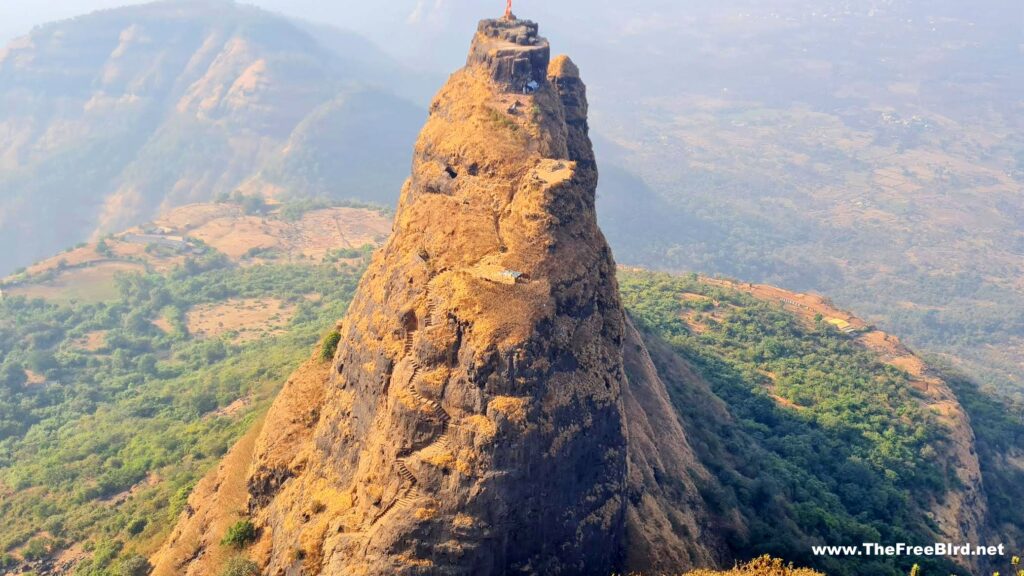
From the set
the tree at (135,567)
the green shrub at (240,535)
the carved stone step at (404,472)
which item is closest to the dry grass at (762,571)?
the carved stone step at (404,472)

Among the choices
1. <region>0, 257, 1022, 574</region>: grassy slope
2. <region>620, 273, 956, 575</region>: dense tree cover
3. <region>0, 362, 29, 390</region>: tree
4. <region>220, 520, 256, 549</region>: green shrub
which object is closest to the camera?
<region>220, 520, 256, 549</region>: green shrub

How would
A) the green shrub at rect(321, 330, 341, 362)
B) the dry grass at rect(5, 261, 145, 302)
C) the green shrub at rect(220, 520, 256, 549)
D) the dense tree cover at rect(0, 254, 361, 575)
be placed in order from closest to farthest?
the green shrub at rect(220, 520, 256, 549)
the green shrub at rect(321, 330, 341, 362)
the dense tree cover at rect(0, 254, 361, 575)
the dry grass at rect(5, 261, 145, 302)

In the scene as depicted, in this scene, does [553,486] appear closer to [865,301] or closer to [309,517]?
[309,517]

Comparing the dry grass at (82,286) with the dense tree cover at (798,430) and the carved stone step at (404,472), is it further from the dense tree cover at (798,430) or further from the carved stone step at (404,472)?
the carved stone step at (404,472)

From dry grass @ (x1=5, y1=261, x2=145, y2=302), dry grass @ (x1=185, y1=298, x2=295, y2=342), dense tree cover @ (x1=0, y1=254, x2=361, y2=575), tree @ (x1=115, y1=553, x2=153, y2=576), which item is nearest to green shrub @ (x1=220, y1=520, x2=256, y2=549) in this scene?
tree @ (x1=115, y1=553, x2=153, y2=576)

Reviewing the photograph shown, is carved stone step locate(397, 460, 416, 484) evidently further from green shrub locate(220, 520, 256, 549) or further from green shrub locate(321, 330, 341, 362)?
green shrub locate(321, 330, 341, 362)

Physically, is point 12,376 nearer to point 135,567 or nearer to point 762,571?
point 135,567
